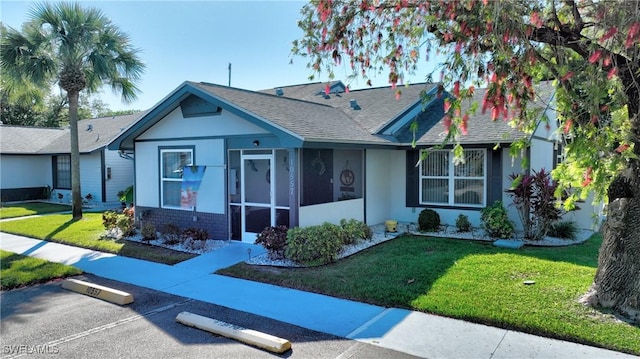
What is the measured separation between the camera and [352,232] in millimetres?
10586

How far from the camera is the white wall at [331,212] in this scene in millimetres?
10305

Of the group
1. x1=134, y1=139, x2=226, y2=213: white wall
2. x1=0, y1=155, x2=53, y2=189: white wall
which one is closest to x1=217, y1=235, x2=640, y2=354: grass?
x1=134, y1=139, x2=226, y2=213: white wall

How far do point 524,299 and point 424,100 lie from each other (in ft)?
11.0

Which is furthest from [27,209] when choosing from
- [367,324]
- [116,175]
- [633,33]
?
[633,33]

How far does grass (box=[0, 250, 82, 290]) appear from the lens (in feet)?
25.9

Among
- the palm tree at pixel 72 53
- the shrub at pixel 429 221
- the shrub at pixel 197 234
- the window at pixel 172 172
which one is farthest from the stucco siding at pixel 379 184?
the palm tree at pixel 72 53

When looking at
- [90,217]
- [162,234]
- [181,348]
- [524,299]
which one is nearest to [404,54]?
[524,299]

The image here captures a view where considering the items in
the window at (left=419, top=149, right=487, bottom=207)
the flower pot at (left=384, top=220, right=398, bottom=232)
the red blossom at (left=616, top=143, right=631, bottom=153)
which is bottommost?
the flower pot at (left=384, top=220, right=398, bottom=232)

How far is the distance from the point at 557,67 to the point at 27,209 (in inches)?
839

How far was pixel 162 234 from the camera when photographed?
1173 cm

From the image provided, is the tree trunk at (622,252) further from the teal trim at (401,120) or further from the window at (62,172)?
the window at (62,172)

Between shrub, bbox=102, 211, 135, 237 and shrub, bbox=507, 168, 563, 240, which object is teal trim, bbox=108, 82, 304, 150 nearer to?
shrub, bbox=102, 211, 135, 237

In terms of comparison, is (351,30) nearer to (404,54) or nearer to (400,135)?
(404,54)

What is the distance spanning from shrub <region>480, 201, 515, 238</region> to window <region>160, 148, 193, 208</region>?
8114 mm
